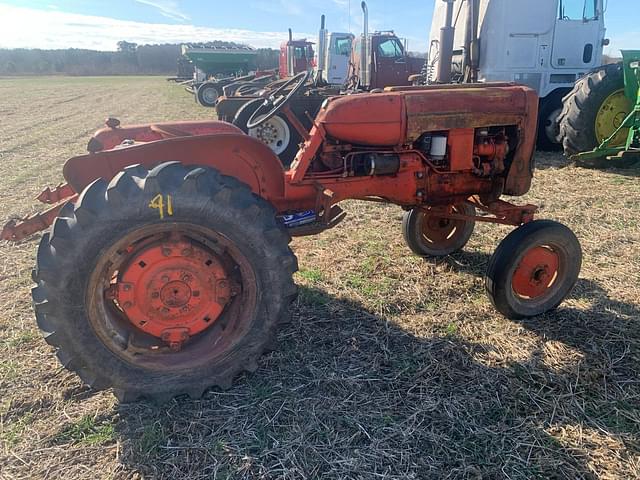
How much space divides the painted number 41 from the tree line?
2289 inches

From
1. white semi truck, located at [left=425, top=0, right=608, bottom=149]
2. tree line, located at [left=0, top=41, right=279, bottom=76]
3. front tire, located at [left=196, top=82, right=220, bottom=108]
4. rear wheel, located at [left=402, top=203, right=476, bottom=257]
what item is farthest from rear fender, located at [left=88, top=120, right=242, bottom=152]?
tree line, located at [left=0, top=41, right=279, bottom=76]

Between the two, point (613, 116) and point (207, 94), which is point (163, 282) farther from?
point (207, 94)

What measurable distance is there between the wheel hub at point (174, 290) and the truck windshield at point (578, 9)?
823 centimetres

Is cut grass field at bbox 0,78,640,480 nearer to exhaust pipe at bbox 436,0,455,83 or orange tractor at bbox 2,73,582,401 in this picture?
orange tractor at bbox 2,73,582,401

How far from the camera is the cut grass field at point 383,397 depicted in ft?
6.99

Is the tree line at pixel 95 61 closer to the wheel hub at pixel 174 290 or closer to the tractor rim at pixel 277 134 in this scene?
the tractor rim at pixel 277 134

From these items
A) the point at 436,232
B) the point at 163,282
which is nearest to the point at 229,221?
the point at 163,282

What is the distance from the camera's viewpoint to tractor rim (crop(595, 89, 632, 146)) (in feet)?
23.1

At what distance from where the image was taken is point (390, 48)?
12867 millimetres

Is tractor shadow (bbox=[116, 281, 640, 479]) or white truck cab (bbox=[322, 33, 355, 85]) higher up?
white truck cab (bbox=[322, 33, 355, 85])

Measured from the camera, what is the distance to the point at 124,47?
2625 inches

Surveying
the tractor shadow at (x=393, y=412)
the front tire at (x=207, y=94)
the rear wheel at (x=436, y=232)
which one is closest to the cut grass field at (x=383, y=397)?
the tractor shadow at (x=393, y=412)

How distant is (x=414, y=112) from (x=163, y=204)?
5.10 ft

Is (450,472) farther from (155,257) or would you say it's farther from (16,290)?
(16,290)
